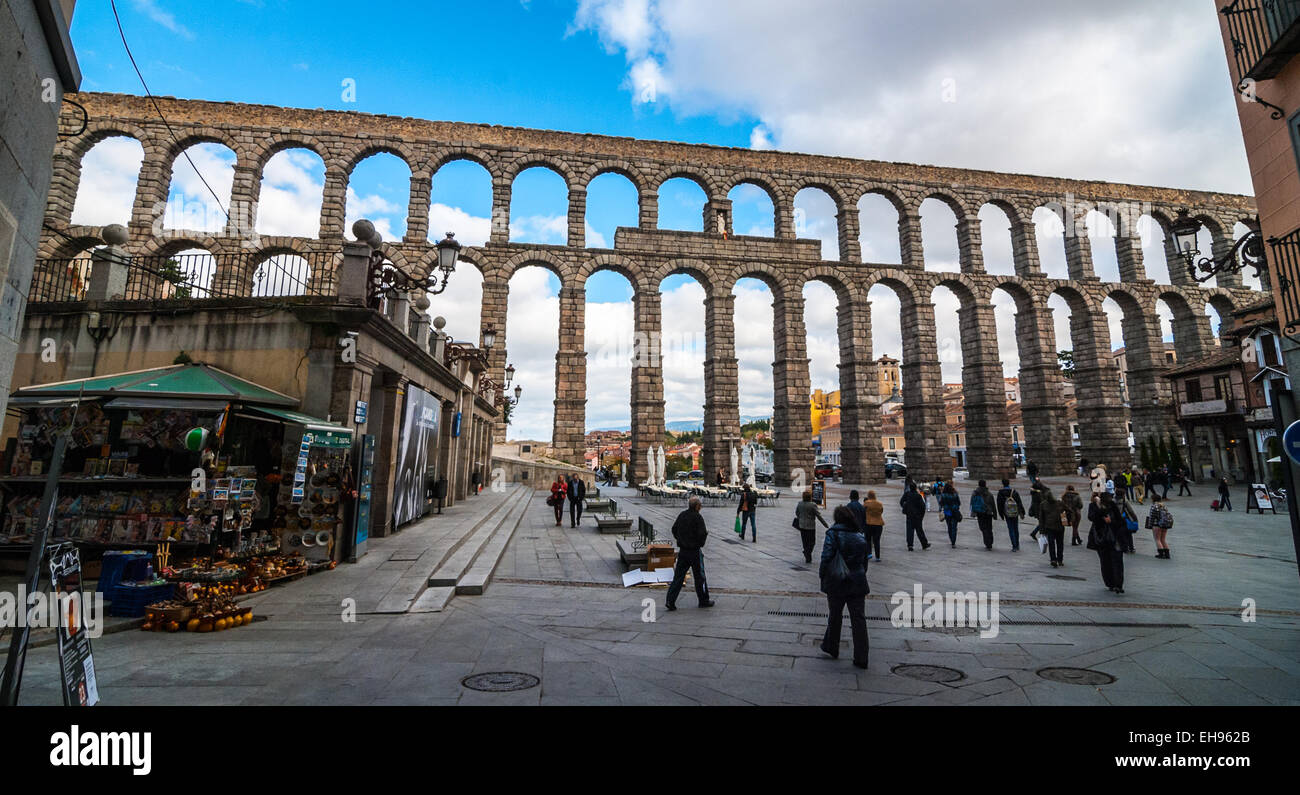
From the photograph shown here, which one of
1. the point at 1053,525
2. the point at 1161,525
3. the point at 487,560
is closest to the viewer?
the point at 487,560

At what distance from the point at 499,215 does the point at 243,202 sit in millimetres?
13641

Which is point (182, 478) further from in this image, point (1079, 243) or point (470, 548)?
point (1079, 243)

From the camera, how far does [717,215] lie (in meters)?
34.2

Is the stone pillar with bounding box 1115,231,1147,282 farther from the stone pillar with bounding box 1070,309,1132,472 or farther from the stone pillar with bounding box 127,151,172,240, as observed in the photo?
the stone pillar with bounding box 127,151,172,240

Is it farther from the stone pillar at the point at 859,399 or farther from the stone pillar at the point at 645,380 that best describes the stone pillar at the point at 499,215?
the stone pillar at the point at 859,399

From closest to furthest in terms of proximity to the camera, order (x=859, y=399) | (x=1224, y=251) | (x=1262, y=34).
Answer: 1. (x=1262, y=34)
2. (x=859, y=399)
3. (x=1224, y=251)

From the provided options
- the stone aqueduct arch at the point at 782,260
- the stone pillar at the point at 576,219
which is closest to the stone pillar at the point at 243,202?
the stone aqueduct arch at the point at 782,260

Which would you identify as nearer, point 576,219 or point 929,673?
point 929,673


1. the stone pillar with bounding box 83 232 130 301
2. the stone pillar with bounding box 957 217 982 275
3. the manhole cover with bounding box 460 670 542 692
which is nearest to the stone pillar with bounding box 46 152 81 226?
Answer: the stone pillar with bounding box 83 232 130 301

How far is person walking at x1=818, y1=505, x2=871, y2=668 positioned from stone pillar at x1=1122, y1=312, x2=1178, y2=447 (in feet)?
145

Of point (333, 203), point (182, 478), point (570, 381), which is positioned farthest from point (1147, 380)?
point (333, 203)

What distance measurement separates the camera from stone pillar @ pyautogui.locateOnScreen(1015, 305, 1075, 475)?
3462 cm

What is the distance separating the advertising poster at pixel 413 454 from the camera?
12.0 meters
